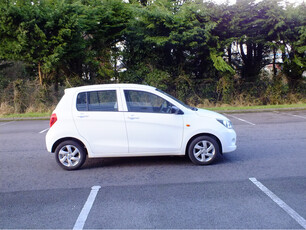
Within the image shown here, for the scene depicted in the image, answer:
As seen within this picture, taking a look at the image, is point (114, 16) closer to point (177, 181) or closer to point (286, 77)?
point (286, 77)

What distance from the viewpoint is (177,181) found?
5.39 meters

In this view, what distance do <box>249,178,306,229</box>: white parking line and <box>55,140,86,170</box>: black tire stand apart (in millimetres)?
3414

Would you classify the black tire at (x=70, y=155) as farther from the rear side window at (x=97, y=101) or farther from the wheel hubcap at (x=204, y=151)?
the wheel hubcap at (x=204, y=151)

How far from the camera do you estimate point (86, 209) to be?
4.30 meters

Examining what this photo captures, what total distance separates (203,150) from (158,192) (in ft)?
5.75

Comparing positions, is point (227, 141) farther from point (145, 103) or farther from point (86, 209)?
point (86, 209)

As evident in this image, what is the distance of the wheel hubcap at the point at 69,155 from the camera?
20.2 feet

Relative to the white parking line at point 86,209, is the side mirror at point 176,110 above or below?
above

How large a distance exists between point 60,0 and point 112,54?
4.64 m

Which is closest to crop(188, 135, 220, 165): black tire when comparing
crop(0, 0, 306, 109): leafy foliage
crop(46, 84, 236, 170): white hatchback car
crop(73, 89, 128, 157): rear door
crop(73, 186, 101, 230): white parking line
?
crop(46, 84, 236, 170): white hatchback car

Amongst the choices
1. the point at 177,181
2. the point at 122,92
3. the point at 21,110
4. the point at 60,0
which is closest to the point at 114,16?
the point at 60,0

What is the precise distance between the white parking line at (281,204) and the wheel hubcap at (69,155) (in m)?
3.48

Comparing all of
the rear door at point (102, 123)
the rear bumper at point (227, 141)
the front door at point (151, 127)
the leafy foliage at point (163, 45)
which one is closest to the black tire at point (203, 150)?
the rear bumper at point (227, 141)

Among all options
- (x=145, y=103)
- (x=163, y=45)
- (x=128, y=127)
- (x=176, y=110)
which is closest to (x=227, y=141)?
(x=176, y=110)
